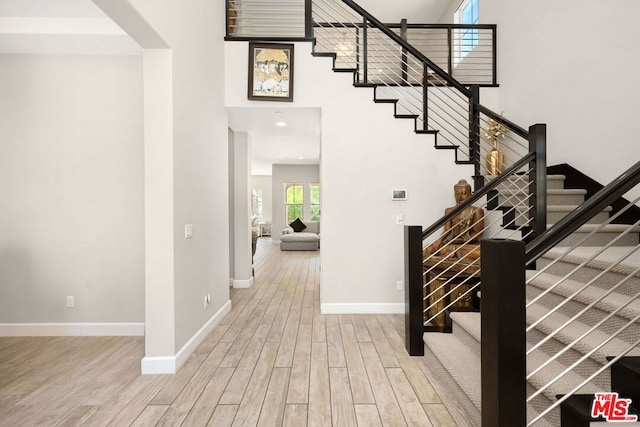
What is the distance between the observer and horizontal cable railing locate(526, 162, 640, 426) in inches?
56.7

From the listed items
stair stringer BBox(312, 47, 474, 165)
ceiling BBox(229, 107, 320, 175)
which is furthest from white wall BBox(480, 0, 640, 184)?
ceiling BBox(229, 107, 320, 175)

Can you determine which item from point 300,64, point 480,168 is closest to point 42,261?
point 300,64

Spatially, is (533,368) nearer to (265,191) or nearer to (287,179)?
(287,179)

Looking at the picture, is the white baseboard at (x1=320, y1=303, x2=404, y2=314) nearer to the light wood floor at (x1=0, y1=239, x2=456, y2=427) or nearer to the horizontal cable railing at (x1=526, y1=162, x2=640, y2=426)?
the light wood floor at (x1=0, y1=239, x2=456, y2=427)

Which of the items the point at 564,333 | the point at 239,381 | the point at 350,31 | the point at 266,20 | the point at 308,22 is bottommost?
the point at 239,381

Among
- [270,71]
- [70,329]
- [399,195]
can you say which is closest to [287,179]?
[270,71]

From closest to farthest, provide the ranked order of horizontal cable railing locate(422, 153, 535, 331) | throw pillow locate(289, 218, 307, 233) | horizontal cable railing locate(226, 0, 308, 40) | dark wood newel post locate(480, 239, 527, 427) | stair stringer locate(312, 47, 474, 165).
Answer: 1. dark wood newel post locate(480, 239, 527, 427)
2. horizontal cable railing locate(422, 153, 535, 331)
3. stair stringer locate(312, 47, 474, 165)
4. horizontal cable railing locate(226, 0, 308, 40)
5. throw pillow locate(289, 218, 307, 233)

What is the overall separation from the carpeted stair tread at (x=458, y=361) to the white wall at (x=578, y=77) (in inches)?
82.3

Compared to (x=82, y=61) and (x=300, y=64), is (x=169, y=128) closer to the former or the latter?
(x=82, y=61)

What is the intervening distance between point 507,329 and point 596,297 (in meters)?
0.99

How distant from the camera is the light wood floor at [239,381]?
202 centimetres

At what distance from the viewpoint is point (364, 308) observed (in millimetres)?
4043

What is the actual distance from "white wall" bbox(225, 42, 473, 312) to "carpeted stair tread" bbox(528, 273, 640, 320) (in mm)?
1735

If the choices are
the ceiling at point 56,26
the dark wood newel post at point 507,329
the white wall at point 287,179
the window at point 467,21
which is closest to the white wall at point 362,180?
the ceiling at point 56,26
